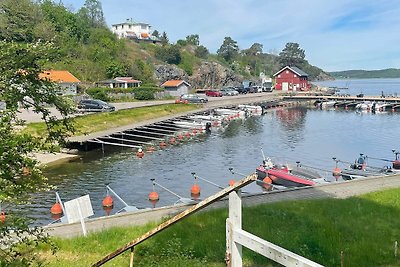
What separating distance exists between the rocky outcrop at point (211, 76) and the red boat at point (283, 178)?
84101 millimetres

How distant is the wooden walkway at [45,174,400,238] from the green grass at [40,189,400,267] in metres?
1.79

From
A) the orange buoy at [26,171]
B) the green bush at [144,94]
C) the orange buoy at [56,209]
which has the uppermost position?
the orange buoy at [26,171]

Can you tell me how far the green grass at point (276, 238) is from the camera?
10633 mm

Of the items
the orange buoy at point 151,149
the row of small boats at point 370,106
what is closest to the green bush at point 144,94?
the orange buoy at point 151,149

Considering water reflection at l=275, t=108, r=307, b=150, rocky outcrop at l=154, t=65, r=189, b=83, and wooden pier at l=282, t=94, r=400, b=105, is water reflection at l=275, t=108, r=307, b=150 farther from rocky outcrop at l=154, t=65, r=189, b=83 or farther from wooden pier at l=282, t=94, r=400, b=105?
rocky outcrop at l=154, t=65, r=189, b=83

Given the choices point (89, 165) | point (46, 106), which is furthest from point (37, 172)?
point (89, 165)

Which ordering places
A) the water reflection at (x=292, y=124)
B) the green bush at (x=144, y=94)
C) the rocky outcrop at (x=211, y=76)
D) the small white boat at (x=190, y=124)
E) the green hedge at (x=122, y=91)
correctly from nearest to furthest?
the water reflection at (x=292, y=124), the small white boat at (x=190, y=124), the green hedge at (x=122, y=91), the green bush at (x=144, y=94), the rocky outcrop at (x=211, y=76)

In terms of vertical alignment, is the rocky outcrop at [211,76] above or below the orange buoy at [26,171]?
above

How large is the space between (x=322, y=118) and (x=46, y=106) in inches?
2880

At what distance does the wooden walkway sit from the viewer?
1488 cm

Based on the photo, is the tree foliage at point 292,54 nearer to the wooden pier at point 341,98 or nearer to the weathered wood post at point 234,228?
the wooden pier at point 341,98

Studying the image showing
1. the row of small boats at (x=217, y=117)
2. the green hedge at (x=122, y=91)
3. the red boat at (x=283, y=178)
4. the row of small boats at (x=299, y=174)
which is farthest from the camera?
the green hedge at (x=122, y=91)

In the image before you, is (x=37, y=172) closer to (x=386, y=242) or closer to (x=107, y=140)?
(x=386, y=242)

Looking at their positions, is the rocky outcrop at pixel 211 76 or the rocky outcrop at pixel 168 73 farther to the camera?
the rocky outcrop at pixel 211 76
